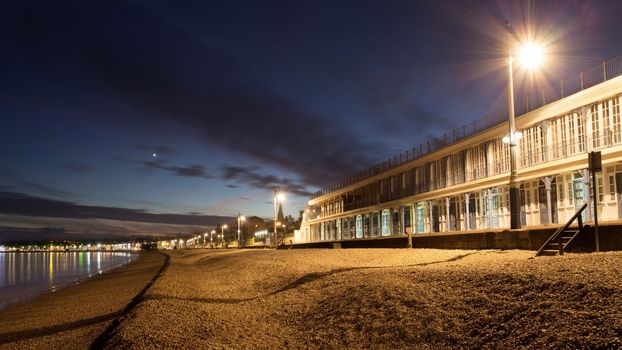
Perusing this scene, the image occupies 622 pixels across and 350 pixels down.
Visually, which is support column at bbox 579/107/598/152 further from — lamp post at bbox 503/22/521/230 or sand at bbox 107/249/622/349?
sand at bbox 107/249/622/349

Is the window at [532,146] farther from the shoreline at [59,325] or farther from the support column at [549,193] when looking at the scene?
the shoreline at [59,325]

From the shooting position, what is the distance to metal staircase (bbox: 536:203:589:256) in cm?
1304

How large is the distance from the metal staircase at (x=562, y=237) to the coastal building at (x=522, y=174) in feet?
3.99

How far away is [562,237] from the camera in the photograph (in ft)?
46.0

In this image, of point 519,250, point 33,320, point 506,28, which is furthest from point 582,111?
point 33,320

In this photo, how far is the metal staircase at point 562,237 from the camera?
513 inches

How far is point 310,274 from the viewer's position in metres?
15.0

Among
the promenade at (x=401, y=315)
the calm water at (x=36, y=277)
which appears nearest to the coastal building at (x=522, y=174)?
the promenade at (x=401, y=315)

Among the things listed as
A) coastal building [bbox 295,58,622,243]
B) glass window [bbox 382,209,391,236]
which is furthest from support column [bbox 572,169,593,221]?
glass window [bbox 382,209,391,236]

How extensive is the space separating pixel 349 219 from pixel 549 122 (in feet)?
113

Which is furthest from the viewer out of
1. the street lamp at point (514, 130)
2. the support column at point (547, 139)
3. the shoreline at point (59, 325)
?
the support column at point (547, 139)

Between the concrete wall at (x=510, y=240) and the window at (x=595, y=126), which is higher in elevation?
the window at (x=595, y=126)

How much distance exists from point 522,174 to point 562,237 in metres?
15.9

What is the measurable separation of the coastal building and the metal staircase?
1217mm
